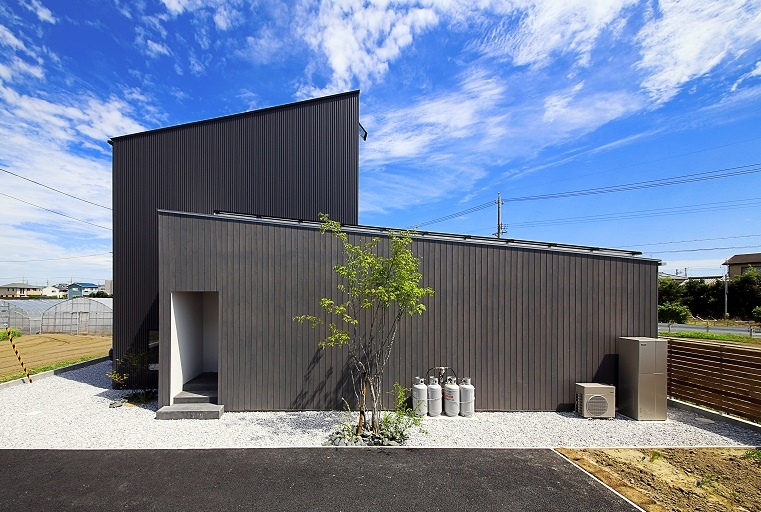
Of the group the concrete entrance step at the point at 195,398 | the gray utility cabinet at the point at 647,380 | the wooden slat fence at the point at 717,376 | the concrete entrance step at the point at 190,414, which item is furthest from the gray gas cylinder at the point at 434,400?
the wooden slat fence at the point at 717,376

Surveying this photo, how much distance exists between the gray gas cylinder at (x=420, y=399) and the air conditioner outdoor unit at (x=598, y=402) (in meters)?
2.99

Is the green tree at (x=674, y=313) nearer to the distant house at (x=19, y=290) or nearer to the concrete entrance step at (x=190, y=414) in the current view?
the concrete entrance step at (x=190, y=414)

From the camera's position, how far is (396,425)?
5.81 metres

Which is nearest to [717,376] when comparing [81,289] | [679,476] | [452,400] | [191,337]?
[679,476]

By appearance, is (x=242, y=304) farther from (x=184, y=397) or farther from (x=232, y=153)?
(x=232, y=153)

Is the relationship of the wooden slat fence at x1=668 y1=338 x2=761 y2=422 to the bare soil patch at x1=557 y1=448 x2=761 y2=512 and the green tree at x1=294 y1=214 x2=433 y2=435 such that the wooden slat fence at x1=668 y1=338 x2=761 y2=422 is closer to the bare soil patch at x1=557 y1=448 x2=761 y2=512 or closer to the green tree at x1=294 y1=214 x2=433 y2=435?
the bare soil patch at x1=557 y1=448 x2=761 y2=512

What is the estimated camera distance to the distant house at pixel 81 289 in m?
59.5

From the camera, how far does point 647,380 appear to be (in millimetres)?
6578

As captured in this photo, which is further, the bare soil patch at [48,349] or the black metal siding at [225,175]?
the bare soil patch at [48,349]

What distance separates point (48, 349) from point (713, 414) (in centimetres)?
2254

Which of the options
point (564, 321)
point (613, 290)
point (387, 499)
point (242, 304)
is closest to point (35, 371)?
point (242, 304)

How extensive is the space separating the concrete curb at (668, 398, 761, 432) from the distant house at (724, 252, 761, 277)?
44819 millimetres

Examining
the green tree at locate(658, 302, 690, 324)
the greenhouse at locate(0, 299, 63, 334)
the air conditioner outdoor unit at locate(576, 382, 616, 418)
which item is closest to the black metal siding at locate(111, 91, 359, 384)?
the air conditioner outdoor unit at locate(576, 382, 616, 418)

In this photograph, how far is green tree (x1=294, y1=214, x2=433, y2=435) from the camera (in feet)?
18.8
